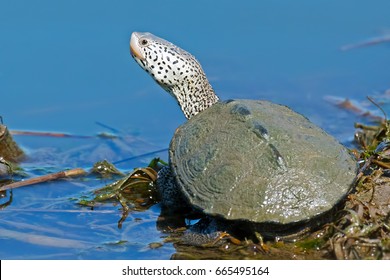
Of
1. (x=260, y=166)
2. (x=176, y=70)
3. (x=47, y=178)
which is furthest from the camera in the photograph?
(x=47, y=178)

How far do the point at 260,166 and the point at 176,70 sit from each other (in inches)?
48.8

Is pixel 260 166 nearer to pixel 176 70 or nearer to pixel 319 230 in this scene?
pixel 319 230

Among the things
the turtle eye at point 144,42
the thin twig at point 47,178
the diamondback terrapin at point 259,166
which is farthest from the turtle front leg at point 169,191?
the thin twig at point 47,178

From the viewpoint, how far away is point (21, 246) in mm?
5141

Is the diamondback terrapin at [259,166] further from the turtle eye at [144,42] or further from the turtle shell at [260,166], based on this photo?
the turtle eye at [144,42]

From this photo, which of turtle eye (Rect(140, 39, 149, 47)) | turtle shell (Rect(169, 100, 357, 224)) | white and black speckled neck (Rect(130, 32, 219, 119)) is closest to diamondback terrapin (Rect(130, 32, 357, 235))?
turtle shell (Rect(169, 100, 357, 224))

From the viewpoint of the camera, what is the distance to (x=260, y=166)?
4758 mm

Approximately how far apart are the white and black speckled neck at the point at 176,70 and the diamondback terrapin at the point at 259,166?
1.07ft

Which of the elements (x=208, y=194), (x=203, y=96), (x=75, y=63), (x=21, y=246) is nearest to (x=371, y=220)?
(x=208, y=194)

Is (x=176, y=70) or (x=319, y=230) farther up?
(x=176, y=70)

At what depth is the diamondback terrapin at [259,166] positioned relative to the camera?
4617mm

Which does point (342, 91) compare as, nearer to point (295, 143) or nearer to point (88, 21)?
point (88, 21)

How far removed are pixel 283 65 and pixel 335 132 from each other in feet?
5.11

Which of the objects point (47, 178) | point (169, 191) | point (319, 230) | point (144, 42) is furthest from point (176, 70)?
point (319, 230)
